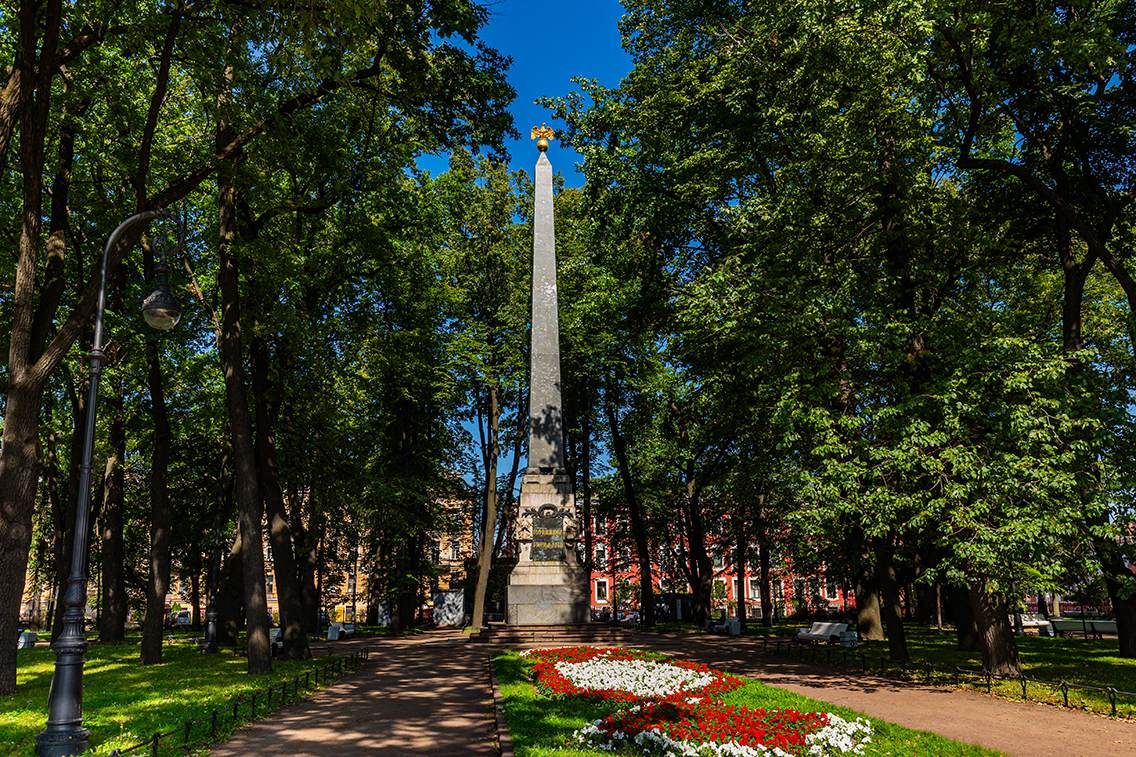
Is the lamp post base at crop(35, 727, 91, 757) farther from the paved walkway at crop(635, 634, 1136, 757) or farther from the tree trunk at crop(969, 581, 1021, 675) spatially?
the tree trunk at crop(969, 581, 1021, 675)

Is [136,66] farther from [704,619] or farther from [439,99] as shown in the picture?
[704,619]

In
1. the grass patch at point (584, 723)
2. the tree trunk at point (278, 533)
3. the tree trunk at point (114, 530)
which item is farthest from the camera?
the tree trunk at point (114, 530)

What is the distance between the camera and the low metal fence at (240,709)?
7.11 meters

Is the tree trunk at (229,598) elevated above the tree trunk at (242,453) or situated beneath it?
situated beneath

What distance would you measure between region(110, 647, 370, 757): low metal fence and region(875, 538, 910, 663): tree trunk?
42.4ft

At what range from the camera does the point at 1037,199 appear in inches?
598

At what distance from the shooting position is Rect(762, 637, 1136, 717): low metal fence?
11120 millimetres

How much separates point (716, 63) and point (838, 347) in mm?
7552

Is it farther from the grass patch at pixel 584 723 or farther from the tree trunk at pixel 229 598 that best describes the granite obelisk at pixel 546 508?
the tree trunk at pixel 229 598

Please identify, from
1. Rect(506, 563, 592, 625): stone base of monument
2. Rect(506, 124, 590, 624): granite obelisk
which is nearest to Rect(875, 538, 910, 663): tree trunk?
Rect(506, 563, 592, 625): stone base of monument

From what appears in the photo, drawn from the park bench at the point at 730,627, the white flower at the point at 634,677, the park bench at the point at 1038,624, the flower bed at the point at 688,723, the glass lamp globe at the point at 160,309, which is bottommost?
the park bench at the point at 1038,624

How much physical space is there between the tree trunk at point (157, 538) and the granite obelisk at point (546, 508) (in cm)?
848

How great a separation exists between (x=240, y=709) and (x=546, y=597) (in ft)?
32.4

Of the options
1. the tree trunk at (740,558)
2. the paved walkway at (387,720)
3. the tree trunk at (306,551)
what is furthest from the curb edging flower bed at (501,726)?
the tree trunk at (740,558)
